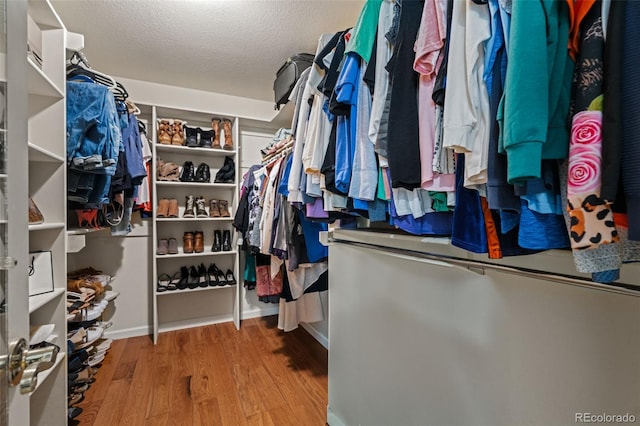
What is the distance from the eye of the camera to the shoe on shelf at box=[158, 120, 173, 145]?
2346mm

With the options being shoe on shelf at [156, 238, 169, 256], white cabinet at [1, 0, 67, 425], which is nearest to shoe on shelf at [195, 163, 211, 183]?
shoe on shelf at [156, 238, 169, 256]

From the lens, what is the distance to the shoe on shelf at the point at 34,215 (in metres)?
1.15

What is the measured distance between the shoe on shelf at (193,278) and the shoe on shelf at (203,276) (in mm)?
26

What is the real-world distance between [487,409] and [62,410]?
177 centimetres

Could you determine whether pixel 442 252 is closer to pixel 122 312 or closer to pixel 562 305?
pixel 562 305

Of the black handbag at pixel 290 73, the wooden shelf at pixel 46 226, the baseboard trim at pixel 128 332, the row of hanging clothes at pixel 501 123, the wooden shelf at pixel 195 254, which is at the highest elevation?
the black handbag at pixel 290 73

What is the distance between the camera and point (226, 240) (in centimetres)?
265

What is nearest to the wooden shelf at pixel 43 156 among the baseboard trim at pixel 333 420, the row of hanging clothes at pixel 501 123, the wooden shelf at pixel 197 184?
the wooden shelf at pixel 197 184

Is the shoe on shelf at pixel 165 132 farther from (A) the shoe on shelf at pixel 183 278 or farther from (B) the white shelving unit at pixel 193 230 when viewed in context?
(A) the shoe on shelf at pixel 183 278

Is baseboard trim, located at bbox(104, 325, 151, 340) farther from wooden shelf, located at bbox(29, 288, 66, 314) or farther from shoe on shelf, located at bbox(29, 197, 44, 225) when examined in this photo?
shoe on shelf, located at bbox(29, 197, 44, 225)

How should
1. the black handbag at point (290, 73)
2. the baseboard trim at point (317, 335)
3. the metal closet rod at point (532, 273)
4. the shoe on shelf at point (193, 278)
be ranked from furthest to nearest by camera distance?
the shoe on shelf at point (193, 278) < the baseboard trim at point (317, 335) < the black handbag at point (290, 73) < the metal closet rod at point (532, 273)

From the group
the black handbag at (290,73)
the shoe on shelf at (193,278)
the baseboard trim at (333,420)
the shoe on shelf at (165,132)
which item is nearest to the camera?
the baseboard trim at (333,420)

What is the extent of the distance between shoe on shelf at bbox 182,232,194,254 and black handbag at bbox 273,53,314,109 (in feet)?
4.77

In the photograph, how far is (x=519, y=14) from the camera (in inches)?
17.3
